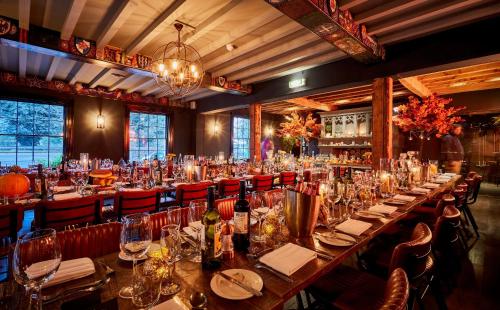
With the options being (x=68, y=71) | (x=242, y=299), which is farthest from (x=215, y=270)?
(x=68, y=71)

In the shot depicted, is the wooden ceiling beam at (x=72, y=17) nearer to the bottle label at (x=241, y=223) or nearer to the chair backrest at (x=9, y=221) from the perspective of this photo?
the chair backrest at (x=9, y=221)

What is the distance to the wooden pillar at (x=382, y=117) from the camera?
14.2ft

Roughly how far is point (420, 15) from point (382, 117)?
1.72m

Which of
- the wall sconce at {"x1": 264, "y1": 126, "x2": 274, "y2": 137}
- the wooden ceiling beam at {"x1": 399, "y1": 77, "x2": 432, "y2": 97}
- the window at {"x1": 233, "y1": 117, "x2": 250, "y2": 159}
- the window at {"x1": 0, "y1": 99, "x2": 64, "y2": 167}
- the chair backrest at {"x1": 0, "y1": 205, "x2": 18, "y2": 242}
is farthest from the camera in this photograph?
the wall sconce at {"x1": 264, "y1": 126, "x2": 274, "y2": 137}

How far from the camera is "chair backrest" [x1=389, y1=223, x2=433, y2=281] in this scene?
113 cm

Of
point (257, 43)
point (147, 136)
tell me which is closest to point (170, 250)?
point (257, 43)

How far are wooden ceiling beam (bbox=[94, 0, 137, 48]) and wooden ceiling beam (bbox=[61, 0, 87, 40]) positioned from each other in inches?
13.5

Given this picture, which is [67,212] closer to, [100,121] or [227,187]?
[227,187]

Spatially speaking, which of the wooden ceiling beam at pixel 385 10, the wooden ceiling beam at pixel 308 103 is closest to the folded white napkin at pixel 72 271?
the wooden ceiling beam at pixel 385 10

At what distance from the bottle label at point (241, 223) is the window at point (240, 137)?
30.7ft

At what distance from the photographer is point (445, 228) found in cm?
174

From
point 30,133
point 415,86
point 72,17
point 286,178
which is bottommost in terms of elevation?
point 286,178

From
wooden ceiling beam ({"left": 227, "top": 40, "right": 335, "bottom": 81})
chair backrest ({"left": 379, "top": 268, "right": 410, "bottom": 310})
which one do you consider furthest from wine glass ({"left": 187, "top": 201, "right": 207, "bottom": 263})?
wooden ceiling beam ({"left": 227, "top": 40, "right": 335, "bottom": 81})

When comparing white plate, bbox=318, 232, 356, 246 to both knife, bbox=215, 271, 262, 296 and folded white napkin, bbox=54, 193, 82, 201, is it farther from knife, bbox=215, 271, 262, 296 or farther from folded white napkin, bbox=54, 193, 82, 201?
folded white napkin, bbox=54, 193, 82, 201
